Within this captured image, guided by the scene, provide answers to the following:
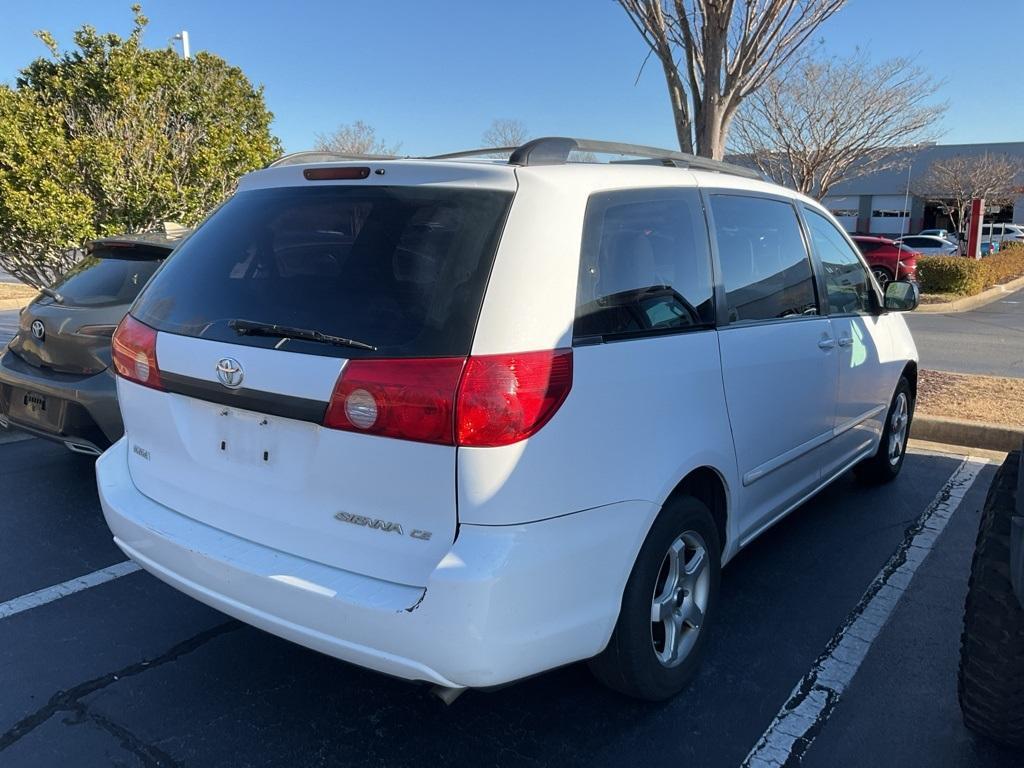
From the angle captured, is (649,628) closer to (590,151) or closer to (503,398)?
(503,398)

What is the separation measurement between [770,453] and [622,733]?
1337mm

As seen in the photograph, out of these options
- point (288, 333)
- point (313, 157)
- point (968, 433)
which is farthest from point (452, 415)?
point (968, 433)

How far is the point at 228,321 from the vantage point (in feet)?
8.21

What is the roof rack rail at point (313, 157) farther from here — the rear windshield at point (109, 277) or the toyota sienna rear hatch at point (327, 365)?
the rear windshield at point (109, 277)

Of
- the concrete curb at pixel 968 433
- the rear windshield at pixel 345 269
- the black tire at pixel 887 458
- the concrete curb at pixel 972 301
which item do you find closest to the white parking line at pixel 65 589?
the rear windshield at pixel 345 269

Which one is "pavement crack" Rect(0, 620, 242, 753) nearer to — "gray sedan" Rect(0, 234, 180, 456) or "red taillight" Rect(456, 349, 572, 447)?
"red taillight" Rect(456, 349, 572, 447)

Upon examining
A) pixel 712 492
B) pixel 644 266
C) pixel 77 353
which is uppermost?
pixel 644 266

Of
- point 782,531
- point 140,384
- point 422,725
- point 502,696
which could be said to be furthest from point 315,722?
point 782,531

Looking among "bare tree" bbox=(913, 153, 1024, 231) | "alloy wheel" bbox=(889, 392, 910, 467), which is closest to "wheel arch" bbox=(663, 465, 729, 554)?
"alloy wheel" bbox=(889, 392, 910, 467)

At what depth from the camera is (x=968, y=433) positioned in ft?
20.6

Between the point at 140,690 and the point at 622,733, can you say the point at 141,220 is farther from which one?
the point at 622,733

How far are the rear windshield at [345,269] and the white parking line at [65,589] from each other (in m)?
1.55

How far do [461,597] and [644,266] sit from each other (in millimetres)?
1322

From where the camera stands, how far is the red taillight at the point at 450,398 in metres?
2.10
